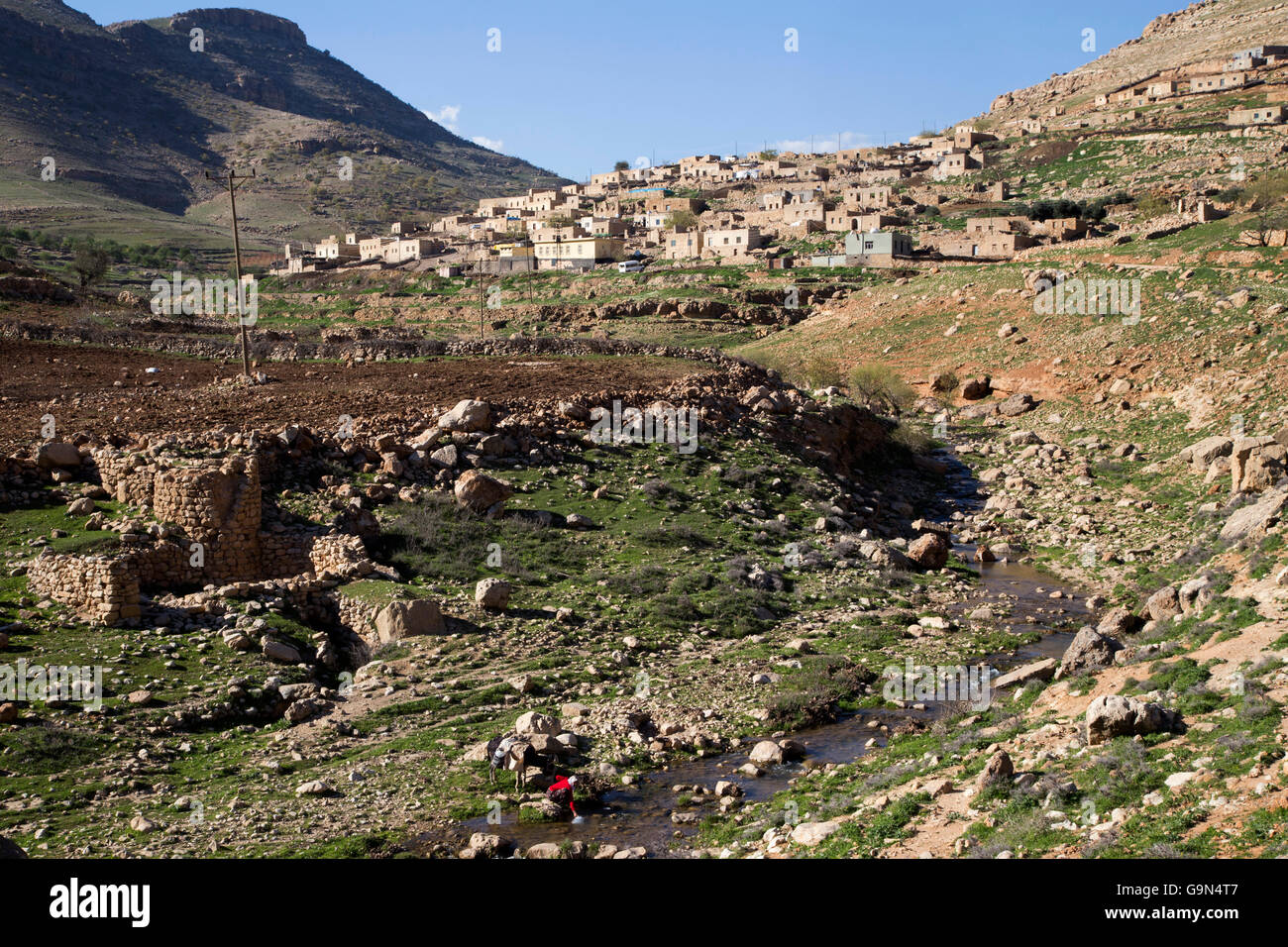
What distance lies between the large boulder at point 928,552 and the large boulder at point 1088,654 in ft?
26.0

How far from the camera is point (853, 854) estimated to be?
855cm

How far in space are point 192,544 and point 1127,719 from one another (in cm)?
1283

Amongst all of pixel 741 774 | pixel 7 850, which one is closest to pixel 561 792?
pixel 741 774

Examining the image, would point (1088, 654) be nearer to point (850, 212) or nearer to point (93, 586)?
point (93, 586)

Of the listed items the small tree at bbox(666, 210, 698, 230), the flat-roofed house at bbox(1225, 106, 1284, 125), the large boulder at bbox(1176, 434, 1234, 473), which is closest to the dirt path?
the large boulder at bbox(1176, 434, 1234, 473)

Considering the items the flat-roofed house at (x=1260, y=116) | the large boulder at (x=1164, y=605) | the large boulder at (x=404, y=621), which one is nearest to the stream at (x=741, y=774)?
the large boulder at (x=1164, y=605)

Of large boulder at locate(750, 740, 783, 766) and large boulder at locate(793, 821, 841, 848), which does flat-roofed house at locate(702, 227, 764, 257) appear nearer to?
large boulder at locate(750, 740, 783, 766)

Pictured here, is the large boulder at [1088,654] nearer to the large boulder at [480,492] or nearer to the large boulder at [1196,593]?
the large boulder at [1196,593]

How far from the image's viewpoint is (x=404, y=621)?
14.6 metres

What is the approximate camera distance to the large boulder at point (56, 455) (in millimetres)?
16594

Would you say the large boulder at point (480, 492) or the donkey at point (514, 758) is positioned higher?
the large boulder at point (480, 492)

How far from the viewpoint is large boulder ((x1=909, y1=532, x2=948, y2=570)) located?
20.7 metres
